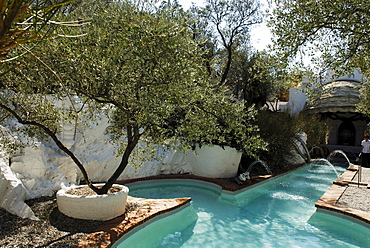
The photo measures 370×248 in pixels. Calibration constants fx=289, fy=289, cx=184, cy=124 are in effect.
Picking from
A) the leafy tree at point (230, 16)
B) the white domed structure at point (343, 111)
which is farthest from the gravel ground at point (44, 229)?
the white domed structure at point (343, 111)

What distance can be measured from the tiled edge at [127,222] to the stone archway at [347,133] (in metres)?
20.8

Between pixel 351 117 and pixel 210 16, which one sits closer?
pixel 210 16

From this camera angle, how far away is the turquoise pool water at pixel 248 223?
5.22m

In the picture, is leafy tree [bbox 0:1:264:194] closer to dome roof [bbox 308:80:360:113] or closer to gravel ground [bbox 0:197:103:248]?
gravel ground [bbox 0:197:103:248]

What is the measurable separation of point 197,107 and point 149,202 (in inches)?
91.2

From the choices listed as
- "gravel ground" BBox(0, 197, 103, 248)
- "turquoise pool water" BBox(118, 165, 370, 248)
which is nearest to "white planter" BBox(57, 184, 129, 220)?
"gravel ground" BBox(0, 197, 103, 248)

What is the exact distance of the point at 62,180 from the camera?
6648 mm

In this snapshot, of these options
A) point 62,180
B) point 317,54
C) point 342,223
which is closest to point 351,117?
point 317,54

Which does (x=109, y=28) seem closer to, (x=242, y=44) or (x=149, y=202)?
(x=149, y=202)

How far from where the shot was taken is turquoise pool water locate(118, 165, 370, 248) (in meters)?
5.22

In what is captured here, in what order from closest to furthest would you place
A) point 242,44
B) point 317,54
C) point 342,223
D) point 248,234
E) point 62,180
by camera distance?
point 248,234 < point 342,223 < point 62,180 < point 317,54 < point 242,44

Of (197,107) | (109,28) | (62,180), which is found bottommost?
(62,180)

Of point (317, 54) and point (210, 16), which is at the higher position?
point (210, 16)

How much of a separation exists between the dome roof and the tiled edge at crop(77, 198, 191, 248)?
17124 mm
